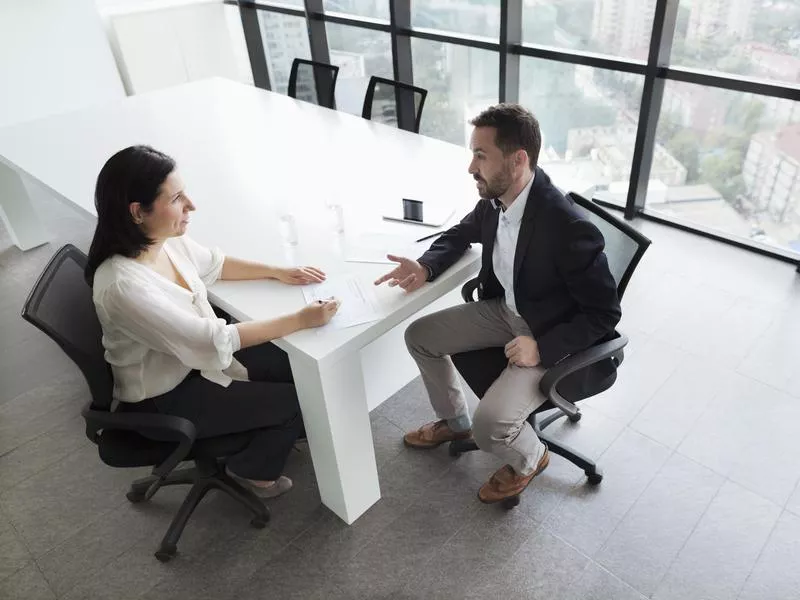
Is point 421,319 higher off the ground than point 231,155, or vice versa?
point 231,155

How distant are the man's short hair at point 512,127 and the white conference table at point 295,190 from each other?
442mm

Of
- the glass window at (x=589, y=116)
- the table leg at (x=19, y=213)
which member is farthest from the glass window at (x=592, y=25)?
the table leg at (x=19, y=213)

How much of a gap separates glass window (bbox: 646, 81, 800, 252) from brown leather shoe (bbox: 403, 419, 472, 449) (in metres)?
2.33

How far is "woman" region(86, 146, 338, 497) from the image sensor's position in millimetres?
1642

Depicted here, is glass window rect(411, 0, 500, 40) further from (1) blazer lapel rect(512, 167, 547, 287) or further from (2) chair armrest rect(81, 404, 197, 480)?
(2) chair armrest rect(81, 404, 197, 480)

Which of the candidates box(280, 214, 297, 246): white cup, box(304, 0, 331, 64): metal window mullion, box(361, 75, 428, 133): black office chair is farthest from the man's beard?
box(304, 0, 331, 64): metal window mullion

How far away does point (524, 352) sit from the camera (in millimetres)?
1844

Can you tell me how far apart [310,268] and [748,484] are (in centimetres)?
174

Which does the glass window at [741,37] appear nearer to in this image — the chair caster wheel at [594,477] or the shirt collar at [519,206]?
the shirt collar at [519,206]

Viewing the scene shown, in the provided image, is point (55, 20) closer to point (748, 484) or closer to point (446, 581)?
point (446, 581)

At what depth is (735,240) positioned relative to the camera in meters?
3.51

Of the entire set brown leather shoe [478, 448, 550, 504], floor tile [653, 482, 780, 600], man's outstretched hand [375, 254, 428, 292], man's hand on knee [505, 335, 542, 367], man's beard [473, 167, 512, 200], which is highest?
man's beard [473, 167, 512, 200]

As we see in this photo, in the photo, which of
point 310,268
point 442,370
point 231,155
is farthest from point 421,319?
point 231,155

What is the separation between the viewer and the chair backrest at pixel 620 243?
1.77 meters
